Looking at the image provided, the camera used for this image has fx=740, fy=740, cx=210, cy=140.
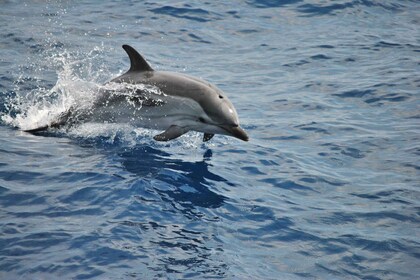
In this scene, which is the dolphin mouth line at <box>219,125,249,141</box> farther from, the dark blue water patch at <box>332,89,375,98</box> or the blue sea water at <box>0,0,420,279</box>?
the dark blue water patch at <box>332,89,375,98</box>

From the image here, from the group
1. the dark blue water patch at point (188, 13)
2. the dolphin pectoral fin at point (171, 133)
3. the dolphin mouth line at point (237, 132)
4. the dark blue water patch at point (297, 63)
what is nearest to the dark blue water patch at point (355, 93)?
the dark blue water patch at point (297, 63)

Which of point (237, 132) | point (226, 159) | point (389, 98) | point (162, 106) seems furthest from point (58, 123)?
point (389, 98)

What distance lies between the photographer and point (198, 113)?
35.4 ft

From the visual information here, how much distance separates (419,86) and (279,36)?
14.9ft

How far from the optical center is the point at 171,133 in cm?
1077

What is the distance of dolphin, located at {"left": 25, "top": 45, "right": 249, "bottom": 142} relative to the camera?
35.1ft

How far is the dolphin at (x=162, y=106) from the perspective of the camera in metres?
10.7

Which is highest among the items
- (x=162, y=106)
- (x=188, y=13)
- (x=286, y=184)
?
(x=188, y=13)

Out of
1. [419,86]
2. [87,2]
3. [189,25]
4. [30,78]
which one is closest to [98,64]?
[30,78]

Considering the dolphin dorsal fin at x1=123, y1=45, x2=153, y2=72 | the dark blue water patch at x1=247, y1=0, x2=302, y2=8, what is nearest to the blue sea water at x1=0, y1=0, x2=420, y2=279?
the dolphin dorsal fin at x1=123, y1=45, x2=153, y2=72

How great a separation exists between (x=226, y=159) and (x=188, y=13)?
877 cm

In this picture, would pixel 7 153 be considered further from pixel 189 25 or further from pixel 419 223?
pixel 189 25

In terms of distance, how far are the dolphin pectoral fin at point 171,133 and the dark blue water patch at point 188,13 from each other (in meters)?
8.41

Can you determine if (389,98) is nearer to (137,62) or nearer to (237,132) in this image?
(237,132)
